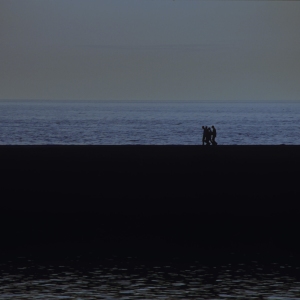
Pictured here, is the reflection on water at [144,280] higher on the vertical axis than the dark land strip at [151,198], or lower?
higher

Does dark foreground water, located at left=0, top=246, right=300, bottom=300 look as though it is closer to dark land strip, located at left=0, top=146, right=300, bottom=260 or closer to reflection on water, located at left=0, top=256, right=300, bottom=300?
reflection on water, located at left=0, top=256, right=300, bottom=300

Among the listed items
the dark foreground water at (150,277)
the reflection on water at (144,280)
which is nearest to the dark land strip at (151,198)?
the dark foreground water at (150,277)

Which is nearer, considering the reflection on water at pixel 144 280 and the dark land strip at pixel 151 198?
the reflection on water at pixel 144 280

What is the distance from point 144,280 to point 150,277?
1.04 ft

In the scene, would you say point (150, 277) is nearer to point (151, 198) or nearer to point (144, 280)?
point (144, 280)

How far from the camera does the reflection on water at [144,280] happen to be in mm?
16516

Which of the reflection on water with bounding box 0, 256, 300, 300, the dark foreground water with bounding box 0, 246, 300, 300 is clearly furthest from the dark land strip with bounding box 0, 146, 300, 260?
the reflection on water with bounding box 0, 256, 300, 300

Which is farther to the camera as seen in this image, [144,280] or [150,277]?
[150,277]

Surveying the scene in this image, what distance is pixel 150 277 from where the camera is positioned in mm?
18094

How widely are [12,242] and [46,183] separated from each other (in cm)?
1307

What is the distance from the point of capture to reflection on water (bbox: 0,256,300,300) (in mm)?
16516

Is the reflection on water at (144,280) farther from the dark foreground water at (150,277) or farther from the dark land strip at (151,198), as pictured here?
the dark land strip at (151,198)

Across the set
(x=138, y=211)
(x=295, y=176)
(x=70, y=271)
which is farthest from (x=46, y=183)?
(x=70, y=271)

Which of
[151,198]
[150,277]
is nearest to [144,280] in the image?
[150,277]
